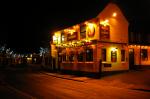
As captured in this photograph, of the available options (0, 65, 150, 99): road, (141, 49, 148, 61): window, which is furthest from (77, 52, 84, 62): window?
(0, 65, 150, 99): road

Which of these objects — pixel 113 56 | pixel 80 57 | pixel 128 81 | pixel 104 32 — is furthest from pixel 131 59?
pixel 128 81

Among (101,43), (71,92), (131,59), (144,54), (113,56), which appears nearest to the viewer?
(71,92)

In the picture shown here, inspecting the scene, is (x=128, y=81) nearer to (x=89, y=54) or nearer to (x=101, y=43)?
(x=101, y=43)

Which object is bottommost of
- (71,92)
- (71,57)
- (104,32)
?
(71,92)

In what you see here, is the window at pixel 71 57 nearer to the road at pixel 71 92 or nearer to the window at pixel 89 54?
the window at pixel 89 54

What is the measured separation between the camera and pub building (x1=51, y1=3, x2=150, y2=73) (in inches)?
1011

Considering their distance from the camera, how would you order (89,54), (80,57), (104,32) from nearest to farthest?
(104,32), (89,54), (80,57)

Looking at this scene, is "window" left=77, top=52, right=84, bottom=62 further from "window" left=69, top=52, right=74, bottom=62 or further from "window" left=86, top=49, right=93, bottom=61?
"window" left=69, top=52, right=74, bottom=62

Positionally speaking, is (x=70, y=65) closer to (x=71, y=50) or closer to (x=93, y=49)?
(x=71, y=50)

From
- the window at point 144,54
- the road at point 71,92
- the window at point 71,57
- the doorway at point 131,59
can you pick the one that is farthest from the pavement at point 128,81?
the window at point 144,54

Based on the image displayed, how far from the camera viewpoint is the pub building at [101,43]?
2569cm

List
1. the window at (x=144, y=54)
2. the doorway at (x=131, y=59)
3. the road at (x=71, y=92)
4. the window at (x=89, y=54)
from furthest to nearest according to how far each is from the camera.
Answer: the window at (x=144, y=54) → the doorway at (x=131, y=59) → the window at (x=89, y=54) → the road at (x=71, y=92)

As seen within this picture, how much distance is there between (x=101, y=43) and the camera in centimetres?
2581

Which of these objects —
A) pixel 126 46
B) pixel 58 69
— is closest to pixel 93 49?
pixel 126 46
